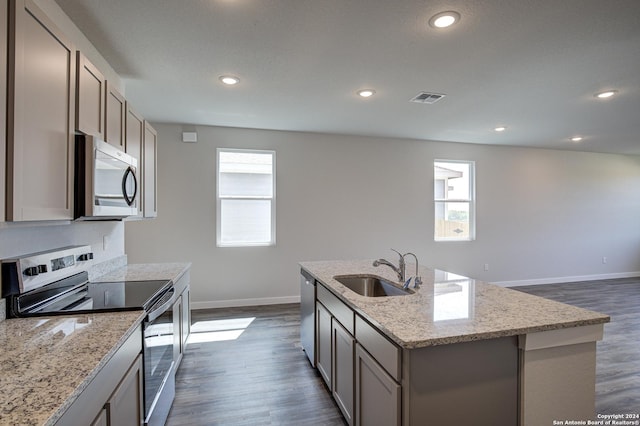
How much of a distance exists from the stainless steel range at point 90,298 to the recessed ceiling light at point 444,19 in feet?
7.80

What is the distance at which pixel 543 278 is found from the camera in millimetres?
5938

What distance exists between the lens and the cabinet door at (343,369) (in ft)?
6.01

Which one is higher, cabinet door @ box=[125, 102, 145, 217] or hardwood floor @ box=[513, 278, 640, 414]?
cabinet door @ box=[125, 102, 145, 217]

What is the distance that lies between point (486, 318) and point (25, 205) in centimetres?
200

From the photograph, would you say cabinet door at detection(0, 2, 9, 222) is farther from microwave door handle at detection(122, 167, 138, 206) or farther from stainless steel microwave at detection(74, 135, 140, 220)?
microwave door handle at detection(122, 167, 138, 206)

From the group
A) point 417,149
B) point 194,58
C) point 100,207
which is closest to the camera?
point 100,207

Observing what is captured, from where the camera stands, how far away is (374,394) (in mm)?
1522

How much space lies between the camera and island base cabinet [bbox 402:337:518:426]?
1272 millimetres

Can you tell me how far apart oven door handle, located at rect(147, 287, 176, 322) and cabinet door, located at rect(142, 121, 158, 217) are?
2.87 ft

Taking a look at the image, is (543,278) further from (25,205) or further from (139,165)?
(25,205)

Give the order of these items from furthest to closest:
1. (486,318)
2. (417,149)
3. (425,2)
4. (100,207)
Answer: (417,149) → (425,2) → (100,207) → (486,318)

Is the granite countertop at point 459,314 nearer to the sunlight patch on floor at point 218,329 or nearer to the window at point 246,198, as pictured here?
the sunlight patch on floor at point 218,329

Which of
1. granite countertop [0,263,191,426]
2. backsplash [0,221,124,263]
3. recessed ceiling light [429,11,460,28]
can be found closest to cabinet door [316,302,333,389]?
granite countertop [0,263,191,426]

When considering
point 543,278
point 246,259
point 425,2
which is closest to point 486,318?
point 425,2
